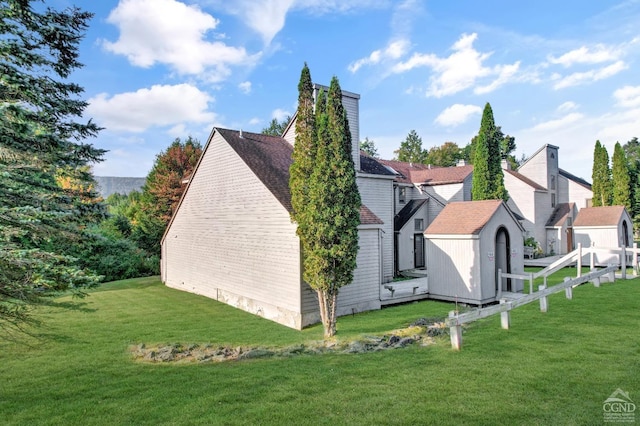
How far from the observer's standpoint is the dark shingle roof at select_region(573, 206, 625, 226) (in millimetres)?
27219

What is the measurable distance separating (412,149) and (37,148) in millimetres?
71415

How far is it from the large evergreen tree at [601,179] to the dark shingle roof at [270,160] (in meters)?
30.1

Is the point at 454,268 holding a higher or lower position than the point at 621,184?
lower

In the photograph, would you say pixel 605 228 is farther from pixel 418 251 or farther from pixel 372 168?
pixel 372 168

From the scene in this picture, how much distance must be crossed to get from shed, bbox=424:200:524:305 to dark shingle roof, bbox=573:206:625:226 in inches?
625

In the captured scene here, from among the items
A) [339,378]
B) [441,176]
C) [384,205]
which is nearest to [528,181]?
[441,176]

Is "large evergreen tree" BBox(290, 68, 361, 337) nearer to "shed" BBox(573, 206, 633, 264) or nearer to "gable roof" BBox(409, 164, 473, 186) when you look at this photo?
"gable roof" BBox(409, 164, 473, 186)

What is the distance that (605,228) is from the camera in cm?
2764

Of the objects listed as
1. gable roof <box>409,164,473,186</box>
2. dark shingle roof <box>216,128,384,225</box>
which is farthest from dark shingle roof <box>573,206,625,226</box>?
dark shingle roof <box>216,128,384,225</box>

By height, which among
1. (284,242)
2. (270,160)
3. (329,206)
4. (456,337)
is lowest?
(456,337)

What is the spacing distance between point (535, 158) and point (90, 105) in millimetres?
37459

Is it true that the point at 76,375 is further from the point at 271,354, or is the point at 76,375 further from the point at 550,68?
the point at 550,68

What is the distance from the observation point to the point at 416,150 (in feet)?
242

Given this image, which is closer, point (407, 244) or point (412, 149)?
point (407, 244)
